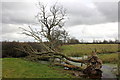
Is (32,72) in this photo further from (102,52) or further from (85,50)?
(85,50)

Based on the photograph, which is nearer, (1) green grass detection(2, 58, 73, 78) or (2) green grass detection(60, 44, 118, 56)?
(1) green grass detection(2, 58, 73, 78)

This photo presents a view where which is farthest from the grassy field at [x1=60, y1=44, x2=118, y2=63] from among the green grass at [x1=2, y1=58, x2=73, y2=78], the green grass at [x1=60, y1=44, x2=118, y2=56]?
the green grass at [x1=2, y1=58, x2=73, y2=78]

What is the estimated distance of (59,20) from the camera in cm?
1509

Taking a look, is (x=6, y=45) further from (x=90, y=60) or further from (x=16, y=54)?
(x=90, y=60)

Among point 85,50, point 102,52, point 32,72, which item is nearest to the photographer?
point 32,72

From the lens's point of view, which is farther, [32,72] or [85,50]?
[85,50]

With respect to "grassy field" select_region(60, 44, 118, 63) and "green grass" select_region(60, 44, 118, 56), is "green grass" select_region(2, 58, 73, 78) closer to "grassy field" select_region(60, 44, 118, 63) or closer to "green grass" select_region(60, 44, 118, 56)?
"grassy field" select_region(60, 44, 118, 63)

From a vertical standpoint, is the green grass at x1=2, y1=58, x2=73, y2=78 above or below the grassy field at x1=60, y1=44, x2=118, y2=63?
below

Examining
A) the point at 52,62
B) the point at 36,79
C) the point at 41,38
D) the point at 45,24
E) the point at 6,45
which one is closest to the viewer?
the point at 36,79

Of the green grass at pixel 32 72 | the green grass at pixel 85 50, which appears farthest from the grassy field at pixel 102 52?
the green grass at pixel 32 72

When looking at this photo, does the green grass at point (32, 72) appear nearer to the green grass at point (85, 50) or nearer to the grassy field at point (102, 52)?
the grassy field at point (102, 52)

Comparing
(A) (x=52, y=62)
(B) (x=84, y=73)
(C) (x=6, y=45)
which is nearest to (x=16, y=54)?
(C) (x=6, y=45)

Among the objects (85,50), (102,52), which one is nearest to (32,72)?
(102,52)

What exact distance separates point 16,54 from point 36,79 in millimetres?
14701
